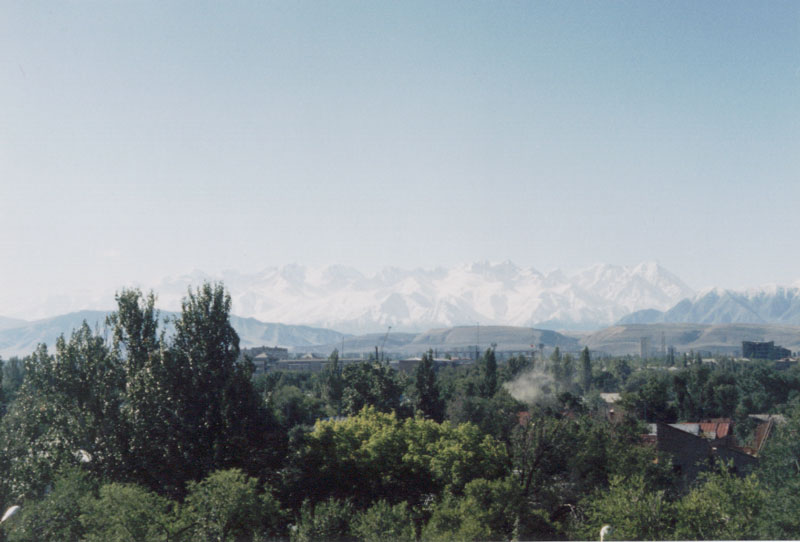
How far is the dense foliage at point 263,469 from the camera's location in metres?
21.6

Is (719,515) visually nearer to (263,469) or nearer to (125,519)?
(263,469)

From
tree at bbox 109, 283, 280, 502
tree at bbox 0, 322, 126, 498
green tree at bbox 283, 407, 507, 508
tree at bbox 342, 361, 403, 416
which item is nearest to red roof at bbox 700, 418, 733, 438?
tree at bbox 342, 361, 403, 416

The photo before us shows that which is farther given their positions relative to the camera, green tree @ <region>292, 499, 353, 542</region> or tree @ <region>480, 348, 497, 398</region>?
tree @ <region>480, 348, 497, 398</region>

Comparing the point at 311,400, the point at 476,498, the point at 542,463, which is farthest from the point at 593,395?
the point at 476,498

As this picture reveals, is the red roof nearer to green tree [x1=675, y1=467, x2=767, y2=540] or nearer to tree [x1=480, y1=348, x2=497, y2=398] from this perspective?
tree [x1=480, y1=348, x2=497, y2=398]

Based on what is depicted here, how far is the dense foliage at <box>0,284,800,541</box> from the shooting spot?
851 inches

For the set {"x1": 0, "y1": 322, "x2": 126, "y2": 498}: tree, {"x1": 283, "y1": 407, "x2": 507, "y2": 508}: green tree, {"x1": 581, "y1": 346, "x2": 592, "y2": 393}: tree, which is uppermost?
{"x1": 0, "y1": 322, "x2": 126, "y2": 498}: tree

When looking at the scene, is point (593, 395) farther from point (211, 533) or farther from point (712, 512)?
point (211, 533)

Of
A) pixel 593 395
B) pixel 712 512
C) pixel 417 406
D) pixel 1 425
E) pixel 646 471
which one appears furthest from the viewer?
pixel 593 395

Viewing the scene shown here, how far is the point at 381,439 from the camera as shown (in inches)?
1282

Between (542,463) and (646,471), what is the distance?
16.5 feet

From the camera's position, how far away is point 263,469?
29594mm

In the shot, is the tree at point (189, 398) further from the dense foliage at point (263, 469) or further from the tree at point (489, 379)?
the tree at point (489, 379)

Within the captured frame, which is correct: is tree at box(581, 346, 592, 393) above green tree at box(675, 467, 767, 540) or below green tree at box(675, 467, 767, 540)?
below
